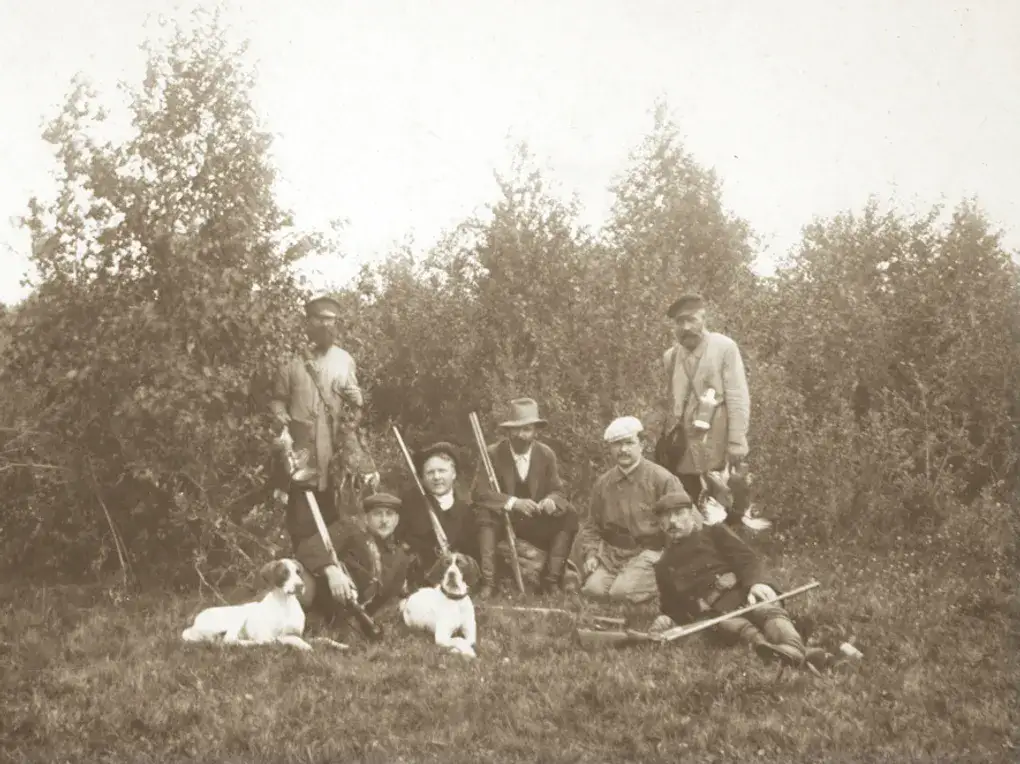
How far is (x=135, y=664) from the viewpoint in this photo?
578 centimetres

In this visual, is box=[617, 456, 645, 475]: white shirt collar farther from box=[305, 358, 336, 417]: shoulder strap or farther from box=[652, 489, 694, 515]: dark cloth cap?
box=[305, 358, 336, 417]: shoulder strap

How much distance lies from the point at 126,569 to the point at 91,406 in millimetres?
1269

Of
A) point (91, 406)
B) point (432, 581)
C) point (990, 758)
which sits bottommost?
point (990, 758)

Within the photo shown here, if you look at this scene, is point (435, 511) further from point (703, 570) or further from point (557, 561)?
point (703, 570)

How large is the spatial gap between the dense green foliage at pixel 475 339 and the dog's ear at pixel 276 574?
1.12 meters

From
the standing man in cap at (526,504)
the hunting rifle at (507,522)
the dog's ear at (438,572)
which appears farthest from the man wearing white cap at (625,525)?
the dog's ear at (438,572)

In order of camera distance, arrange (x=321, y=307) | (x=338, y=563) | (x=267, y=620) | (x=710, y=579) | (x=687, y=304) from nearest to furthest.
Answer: (x=267, y=620), (x=710, y=579), (x=338, y=563), (x=687, y=304), (x=321, y=307)

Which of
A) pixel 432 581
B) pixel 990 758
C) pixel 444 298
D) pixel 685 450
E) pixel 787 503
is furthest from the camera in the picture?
pixel 444 298

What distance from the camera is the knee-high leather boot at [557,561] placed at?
7877 millimetres

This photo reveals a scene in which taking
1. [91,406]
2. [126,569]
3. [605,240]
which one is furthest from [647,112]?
[126,569]

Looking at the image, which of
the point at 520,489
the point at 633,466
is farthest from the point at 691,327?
the point at 520,489

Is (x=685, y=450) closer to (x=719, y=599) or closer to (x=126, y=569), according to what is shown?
(x=719, y=599)

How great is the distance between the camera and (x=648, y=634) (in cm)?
596

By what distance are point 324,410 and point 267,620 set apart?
76.3 inches
